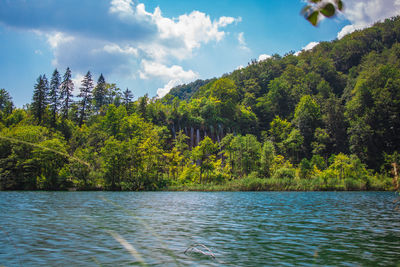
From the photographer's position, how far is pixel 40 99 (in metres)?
70.4

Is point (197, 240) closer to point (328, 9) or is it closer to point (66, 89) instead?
point (328, 9)

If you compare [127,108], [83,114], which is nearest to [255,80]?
[127,108]

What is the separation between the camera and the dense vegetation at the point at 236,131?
4584 centimetres

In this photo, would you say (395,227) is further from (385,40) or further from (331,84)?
(385,40)

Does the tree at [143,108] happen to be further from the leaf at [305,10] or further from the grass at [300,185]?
the leaf at [305,10]

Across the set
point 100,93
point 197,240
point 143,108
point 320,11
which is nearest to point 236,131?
point 143,108

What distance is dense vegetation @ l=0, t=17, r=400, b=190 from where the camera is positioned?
4584 centimetres

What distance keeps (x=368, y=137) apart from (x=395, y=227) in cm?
5999

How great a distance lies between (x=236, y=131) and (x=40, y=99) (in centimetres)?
5215

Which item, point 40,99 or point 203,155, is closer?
point 203,155

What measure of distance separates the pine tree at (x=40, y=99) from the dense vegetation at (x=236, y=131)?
234 millimetres

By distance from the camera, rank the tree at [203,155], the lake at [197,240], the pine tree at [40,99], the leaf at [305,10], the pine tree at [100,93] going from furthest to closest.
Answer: the pine tree at [100,93]
the pine tree at [40,99]
the tree at [203,155]
the lake at [197,240]
the leaf at [305,10]

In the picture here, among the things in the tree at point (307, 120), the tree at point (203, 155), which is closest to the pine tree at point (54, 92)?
the tree at point (203, 155)

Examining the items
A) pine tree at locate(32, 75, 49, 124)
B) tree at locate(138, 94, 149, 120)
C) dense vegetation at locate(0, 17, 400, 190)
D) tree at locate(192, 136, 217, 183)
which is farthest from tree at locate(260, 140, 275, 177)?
pine tree at locate(32, 75, 49, 124)
